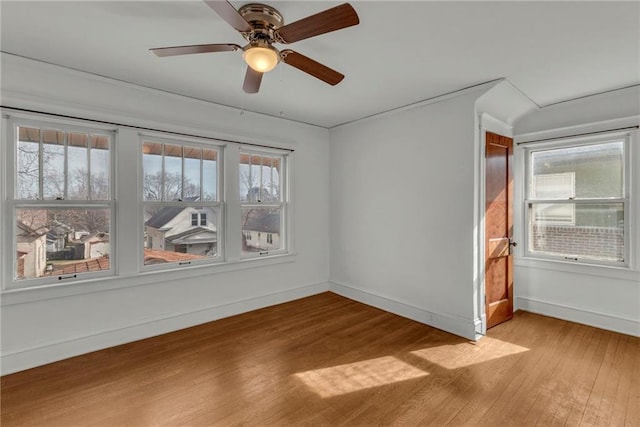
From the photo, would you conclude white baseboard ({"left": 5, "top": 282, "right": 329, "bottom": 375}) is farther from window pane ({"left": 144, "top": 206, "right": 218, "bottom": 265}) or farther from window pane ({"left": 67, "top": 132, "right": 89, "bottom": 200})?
window pane ({"left": 67, "top": 132, "right": 89, "bottom": 200})

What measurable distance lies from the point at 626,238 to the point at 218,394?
168 inches

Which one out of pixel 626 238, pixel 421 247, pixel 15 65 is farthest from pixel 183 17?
pixel 626 238

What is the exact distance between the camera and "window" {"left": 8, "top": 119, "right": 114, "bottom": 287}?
→ 2502mm

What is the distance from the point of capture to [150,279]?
10.0 ft

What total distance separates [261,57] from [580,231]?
397 cm

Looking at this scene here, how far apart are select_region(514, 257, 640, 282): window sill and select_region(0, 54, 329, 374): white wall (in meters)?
3.09

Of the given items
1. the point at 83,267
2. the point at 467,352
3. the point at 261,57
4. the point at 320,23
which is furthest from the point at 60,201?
the point at 467,352

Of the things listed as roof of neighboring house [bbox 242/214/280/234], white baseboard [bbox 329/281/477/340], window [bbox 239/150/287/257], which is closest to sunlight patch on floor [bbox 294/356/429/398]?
white baseboard [bbox 329/281/477/340]

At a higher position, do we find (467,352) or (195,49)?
(195,49)

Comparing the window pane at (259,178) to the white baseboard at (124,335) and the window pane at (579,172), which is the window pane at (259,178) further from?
the window pane at (579,172)

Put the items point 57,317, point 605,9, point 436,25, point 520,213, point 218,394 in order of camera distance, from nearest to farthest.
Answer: point 605,9, point 436,25, point 218,394, point 57,317, point 520,213

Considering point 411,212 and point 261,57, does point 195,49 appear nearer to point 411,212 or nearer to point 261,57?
point 261,57

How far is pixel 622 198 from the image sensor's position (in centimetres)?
311

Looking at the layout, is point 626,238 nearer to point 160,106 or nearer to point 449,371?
point 449,371
